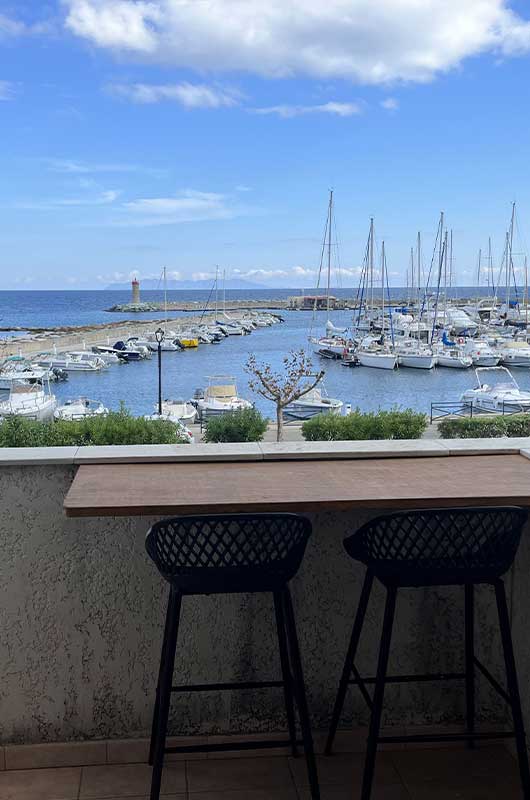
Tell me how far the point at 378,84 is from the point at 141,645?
63.9 metres

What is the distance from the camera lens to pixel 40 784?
6.98ft

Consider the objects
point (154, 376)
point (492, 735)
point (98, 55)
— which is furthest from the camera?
point (98, 55)

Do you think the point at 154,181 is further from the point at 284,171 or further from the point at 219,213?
the point at 284,171

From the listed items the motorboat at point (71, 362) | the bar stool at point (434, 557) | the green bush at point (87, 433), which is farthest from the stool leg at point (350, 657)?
the motorboat at point (71, 362)

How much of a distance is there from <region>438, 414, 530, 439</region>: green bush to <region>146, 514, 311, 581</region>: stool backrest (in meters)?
12.7

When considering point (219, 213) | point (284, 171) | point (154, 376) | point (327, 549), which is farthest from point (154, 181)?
point (327, 549)

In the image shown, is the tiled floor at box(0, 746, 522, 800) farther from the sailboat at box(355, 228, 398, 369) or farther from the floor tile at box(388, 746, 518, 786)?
the sailboat at box(355, 228, 398, 369)

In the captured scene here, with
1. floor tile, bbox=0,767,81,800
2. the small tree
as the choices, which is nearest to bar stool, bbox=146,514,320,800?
floor tile, bbox=0,767,81,800

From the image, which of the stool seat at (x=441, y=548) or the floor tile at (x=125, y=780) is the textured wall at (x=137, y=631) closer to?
the floor tile at (x=125, y=780)

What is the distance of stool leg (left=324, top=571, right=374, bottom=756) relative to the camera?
211 centimetres

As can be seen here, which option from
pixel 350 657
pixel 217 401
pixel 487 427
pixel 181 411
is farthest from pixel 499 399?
pixel 350 657

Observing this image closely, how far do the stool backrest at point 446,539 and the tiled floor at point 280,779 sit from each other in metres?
0.66

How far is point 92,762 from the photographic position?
2.23m

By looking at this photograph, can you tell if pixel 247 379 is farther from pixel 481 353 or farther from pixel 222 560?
pixel 222 560
